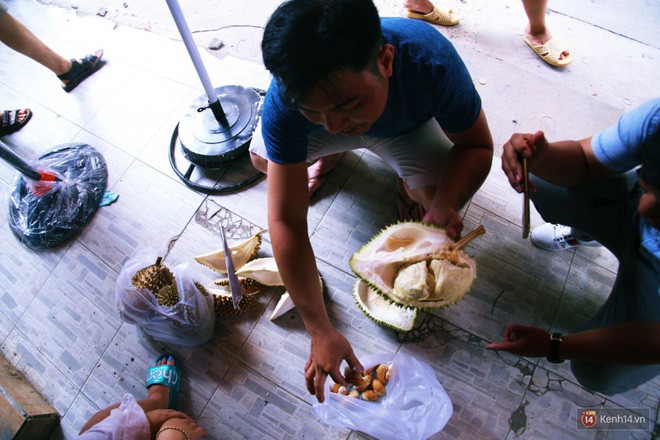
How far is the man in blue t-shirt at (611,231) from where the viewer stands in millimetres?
980

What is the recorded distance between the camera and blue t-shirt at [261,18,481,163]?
99cm

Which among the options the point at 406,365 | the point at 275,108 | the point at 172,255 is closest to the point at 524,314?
the point at 406,365

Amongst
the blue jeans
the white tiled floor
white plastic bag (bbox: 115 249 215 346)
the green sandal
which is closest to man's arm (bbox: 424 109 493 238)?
the blue jeans

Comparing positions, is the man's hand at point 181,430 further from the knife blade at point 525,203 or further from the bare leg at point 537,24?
the bare leg at point 537,24

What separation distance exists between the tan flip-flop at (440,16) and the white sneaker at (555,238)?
132 centimetres

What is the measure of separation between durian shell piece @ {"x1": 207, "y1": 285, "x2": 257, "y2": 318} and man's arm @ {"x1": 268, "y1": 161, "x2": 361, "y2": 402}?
507 millimetres

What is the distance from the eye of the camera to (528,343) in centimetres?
108

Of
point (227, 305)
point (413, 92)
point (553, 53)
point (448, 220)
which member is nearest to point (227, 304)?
point (227, 305)

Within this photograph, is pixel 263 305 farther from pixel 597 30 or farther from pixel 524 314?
pixel 597 30

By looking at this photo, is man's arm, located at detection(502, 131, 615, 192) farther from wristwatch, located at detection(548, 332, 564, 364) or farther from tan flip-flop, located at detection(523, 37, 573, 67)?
tan flip-flop, located at detection(523, 37, 573, 67)

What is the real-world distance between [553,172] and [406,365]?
81 centimetres

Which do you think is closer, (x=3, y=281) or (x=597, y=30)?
(x=3, y=281)

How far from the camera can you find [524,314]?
4.86 ft

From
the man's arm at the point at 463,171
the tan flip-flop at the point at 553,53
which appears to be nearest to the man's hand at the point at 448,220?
the man's arm at the point at 463,171
